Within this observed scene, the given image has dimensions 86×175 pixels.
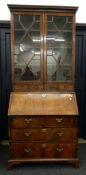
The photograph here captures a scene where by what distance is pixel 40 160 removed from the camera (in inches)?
114

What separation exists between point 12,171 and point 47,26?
185cm

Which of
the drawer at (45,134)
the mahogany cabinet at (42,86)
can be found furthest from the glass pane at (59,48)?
the drawer at (45,134)

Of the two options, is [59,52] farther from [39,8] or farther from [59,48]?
[39,8]

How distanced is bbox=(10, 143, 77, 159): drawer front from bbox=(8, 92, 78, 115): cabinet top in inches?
16.2

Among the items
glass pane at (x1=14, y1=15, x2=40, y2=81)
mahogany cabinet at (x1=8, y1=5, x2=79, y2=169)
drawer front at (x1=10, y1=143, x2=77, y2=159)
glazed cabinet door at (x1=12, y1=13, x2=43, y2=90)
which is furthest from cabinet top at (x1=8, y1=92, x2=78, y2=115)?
drawer front at (x1=10, y1=143, x2=77, y2=159)

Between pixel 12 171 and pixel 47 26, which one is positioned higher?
pixel 47 26

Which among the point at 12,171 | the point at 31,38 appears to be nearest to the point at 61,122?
the point at 12,171

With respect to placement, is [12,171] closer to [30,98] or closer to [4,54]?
[30,98]

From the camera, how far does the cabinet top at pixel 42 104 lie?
9.32 ft

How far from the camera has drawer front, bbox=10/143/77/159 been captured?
2.88m

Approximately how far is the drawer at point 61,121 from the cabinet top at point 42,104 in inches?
2.1

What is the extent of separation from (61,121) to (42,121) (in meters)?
0.23

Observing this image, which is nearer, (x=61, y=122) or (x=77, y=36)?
(x=61, y=122)
